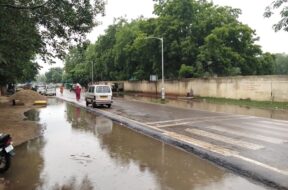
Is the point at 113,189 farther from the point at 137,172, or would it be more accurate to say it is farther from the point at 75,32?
the point at 75,32

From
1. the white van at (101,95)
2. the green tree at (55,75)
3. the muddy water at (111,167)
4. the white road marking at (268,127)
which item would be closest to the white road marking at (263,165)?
the muddy water at (111,167)

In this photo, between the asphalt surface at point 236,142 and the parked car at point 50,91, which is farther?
the parked car at point 50,91

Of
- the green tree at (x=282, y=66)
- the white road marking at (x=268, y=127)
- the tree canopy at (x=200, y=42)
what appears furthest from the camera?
the green tree at (x=282, y=66)

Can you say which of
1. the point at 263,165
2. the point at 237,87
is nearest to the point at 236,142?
the point at 263,165

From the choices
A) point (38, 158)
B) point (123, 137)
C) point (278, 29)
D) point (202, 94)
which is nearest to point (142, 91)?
point (202, 94)

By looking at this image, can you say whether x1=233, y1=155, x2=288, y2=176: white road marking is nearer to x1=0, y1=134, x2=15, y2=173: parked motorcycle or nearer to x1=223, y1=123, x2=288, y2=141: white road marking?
x1=223, y1=123, x2=288, y2=141: white road marking

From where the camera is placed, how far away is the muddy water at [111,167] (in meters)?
7.91

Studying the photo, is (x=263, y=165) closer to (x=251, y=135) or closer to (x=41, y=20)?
(x=251, y=135)

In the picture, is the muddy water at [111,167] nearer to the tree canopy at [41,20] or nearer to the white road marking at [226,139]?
the white road marking at [226,139]

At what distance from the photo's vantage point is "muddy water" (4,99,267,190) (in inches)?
311

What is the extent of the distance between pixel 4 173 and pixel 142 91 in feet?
182

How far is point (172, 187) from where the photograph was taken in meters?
7.63

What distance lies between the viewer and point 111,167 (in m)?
9.49

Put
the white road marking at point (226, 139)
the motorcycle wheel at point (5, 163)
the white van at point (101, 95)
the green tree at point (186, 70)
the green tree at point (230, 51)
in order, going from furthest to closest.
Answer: the green tree at point (186, 70), the green tree at point (230, 51), the white van at point (101, 95), the white road marking at point (226, 139), the motorcycle wheel at point (5, 163)
